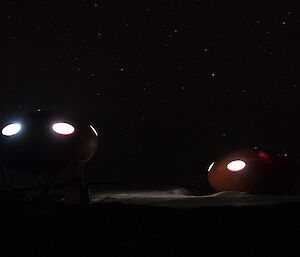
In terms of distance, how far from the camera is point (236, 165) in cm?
730

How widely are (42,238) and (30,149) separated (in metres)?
2.94

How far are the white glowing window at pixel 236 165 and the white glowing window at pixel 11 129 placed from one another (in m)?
3.33

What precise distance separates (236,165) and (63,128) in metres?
2.82

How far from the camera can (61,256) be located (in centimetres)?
297

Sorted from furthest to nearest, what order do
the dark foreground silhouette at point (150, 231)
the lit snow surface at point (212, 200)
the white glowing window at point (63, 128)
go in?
the white glowing window at point (63, 128)
the lit snow surface at point (212, 200)
the dark foreground silhouette at point (150, 231)

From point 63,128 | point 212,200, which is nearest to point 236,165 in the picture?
point 212,200

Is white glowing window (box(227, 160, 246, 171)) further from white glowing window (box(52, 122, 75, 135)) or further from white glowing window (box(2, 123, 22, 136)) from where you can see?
white glowing window (box(2, 123, 22, 136))

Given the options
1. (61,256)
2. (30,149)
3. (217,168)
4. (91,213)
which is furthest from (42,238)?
(217,168)

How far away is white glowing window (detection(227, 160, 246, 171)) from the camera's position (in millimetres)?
7215

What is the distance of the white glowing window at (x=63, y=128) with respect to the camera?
6324mm

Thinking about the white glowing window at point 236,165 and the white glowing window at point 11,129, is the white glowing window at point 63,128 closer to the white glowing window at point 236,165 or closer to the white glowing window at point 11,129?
the white glowing window at point 11,129

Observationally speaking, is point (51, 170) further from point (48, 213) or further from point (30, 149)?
point (48, 213)

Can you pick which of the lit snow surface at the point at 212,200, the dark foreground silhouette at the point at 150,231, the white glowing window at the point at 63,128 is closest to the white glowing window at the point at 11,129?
the white glowing window at the point at 63,128

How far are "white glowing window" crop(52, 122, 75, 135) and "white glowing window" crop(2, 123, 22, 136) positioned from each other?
51 cm
